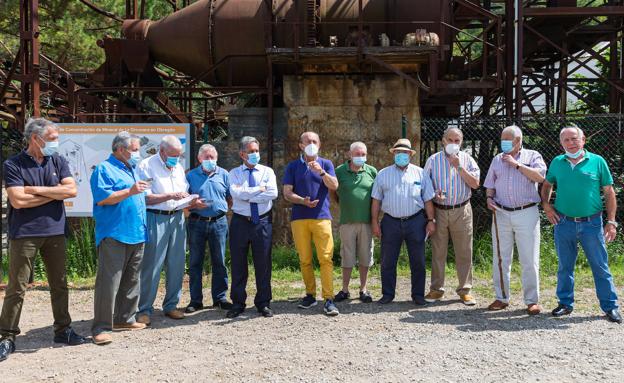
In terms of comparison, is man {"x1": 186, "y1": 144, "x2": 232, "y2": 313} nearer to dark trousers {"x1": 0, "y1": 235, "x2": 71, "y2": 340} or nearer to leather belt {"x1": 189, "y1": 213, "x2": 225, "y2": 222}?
leather belt {"x1": 189, "y1": 213, "x2": 225, "y2": 222}

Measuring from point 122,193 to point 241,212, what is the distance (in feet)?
4.39

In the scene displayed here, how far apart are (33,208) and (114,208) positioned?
26.2 inches

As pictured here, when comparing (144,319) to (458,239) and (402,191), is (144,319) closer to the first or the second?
(402,191)

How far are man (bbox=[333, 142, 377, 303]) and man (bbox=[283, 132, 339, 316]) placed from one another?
408 mm

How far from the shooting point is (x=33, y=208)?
5039 mm

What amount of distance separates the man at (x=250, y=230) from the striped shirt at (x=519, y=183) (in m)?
2.40

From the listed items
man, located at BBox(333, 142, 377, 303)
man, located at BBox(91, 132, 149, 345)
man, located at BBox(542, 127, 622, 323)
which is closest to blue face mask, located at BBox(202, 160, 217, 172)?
man, located at BBox(91, 132, 149, 345)

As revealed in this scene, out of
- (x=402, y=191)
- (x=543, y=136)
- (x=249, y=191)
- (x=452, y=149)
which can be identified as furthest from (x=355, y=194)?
(x=543, y=136)

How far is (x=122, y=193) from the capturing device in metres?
5.29

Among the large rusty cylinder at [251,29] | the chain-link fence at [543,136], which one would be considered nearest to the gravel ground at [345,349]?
the chain-link fence at [543,136]

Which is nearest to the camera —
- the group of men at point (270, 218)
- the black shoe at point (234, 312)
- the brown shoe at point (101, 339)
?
the group of men at point (270, 218)

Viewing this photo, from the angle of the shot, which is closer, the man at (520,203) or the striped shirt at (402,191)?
the man at (520,203)

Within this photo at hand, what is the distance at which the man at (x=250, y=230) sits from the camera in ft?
20.3

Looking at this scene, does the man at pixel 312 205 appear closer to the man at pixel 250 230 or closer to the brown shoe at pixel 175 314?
the man at pixel 250 230
